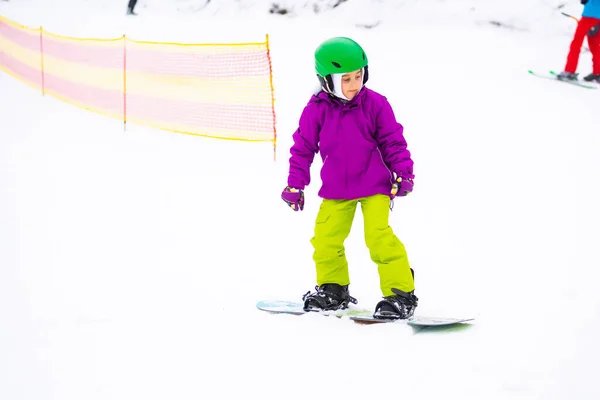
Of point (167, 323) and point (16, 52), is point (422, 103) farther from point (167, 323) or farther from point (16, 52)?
point (16, 52)

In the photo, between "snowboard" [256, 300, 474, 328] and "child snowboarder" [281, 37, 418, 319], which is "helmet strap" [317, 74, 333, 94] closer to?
"child snowboarder" [281, 37, 418, 319]

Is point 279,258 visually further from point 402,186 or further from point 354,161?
point 402,186

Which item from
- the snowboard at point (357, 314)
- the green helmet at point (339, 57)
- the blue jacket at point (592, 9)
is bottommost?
the snowboard at point (357, 314)

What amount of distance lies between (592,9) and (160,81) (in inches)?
286

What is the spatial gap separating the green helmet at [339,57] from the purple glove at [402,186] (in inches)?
26.8

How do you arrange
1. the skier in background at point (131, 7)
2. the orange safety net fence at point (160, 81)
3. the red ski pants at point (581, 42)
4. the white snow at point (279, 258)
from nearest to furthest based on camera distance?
the white snow at point (279, 258)
the orange safety net fence at point (160, 81)
the red ski pants at point (581, 42)
the skier in background at point (131, 7)

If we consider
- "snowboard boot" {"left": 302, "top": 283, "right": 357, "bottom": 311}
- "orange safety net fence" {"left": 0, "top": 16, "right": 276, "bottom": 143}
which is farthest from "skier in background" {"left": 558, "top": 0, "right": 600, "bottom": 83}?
"snowboard boot" {"left": 302, "top": 283, "right": 357, "bottom": 311}

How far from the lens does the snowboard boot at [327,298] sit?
3971 mm

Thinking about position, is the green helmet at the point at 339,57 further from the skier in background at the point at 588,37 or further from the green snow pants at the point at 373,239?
the skier in background at the point at 588,37

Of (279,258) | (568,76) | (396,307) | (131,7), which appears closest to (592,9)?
(568,76)

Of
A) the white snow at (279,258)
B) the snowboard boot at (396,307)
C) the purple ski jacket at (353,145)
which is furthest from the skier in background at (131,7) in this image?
the snowboard boot at (396,307)

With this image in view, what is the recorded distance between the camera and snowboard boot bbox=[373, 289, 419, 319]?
3.73 metres

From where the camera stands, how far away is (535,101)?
929 cm

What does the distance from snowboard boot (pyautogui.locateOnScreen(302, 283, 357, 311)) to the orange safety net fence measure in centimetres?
396
